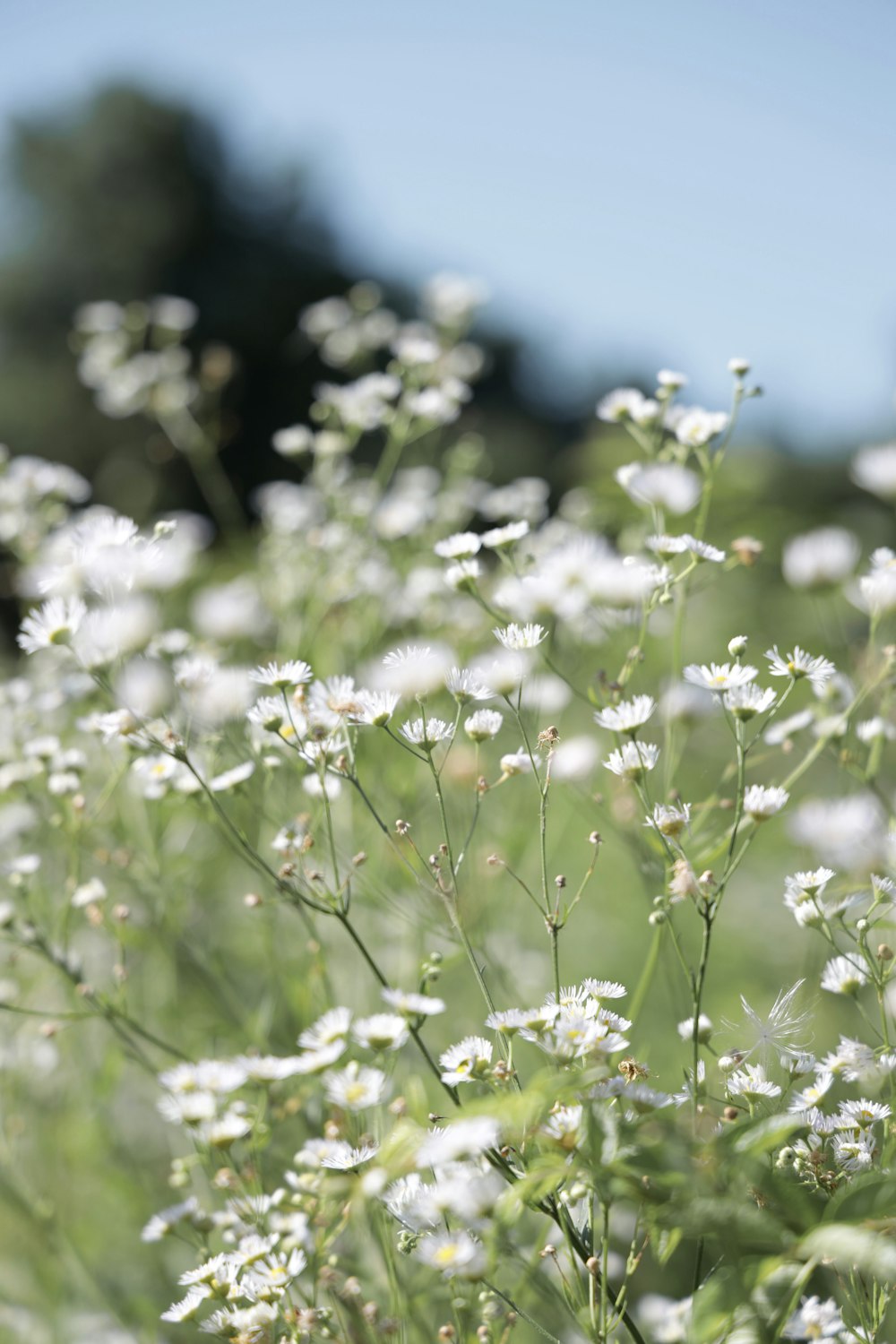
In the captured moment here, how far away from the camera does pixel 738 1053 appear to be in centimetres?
79

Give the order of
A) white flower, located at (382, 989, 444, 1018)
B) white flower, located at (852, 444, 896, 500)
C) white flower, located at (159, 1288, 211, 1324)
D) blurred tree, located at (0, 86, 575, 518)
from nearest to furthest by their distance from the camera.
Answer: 1. white flower, located at (382, 989, 444, 1018)
2. white flower, located at (159, 1288, 211, 1324)
3. white flower, located at (852, 444, 896, 500)
4. blurred tree, located at (0, 86, 575, 518)

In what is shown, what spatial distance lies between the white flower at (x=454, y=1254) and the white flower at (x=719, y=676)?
1.44 feet

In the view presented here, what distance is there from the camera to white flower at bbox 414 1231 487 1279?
0.64 m

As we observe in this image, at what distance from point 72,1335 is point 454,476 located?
1573 mm

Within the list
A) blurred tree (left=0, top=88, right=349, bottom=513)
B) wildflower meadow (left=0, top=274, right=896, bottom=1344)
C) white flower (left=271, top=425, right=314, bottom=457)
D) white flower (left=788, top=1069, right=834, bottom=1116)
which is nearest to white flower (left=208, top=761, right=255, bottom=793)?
wildflower meadow (left=0, top=274, right=896, bottom=1344)

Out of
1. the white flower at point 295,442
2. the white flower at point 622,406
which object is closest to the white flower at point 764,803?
the white flower at point 622,406

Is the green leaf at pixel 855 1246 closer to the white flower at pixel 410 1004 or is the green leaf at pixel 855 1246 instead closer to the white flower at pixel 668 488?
the white flower at pixel 410 1004

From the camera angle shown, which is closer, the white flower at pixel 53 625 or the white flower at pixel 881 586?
the white flower at pixel 881 586

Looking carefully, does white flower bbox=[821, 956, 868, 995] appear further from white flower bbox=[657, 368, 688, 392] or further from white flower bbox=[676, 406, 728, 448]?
white flower bbox=[657, 368, 688, 392]

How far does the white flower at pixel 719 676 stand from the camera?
2.82ft

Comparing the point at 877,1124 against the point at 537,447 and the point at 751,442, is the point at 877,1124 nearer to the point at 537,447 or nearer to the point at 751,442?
the point at 751,442

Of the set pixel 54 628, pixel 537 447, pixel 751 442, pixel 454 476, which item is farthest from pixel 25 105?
pixel 54 628

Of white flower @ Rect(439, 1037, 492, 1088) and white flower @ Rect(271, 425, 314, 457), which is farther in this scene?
white flower @ Rect(271, 425, 314, 457)

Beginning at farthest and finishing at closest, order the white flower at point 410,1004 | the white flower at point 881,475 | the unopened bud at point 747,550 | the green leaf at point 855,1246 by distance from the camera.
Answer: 1. the unopened bud at point 747,550
2. the white flower at point 881,475
3. the white flower at point 410,1004
4. the green leaf at point 855,1246
